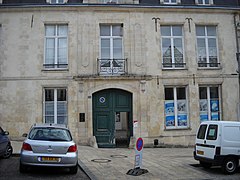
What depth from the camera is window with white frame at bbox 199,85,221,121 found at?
15.3 meters

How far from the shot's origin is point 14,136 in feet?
45.7

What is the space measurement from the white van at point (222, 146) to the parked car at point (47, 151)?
4079 millimetres

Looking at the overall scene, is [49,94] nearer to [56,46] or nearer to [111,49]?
[56,46]

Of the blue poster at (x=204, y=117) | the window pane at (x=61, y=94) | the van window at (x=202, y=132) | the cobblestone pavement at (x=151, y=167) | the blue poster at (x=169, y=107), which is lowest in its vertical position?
the cobblestone pavement at (x=151, y=167)

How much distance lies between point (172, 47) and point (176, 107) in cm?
333

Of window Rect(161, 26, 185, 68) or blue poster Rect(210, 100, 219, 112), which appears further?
blue poster Rect(210, 100, 219, 112)

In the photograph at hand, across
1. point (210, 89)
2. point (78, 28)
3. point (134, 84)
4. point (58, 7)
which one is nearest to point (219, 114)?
point (210, 89)

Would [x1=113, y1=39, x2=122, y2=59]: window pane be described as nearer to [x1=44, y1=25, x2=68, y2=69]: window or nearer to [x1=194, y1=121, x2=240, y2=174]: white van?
[x1=44, y1=25, x2=68, y2=69]: window

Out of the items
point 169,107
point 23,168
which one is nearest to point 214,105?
point 169,107

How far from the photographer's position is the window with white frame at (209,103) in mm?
15289

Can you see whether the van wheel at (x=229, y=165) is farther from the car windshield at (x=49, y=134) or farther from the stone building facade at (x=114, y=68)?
the stone building facade at (x=114, y=68)

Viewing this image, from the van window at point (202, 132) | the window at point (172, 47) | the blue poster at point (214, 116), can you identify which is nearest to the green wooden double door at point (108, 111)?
the window at point (172, 47)

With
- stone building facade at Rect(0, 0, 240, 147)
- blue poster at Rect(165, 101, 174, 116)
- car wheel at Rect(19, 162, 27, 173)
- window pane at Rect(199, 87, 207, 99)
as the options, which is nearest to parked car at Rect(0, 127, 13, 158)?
car wheel at Rect(19, 162, 27, 173)

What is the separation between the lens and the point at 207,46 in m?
15.6
